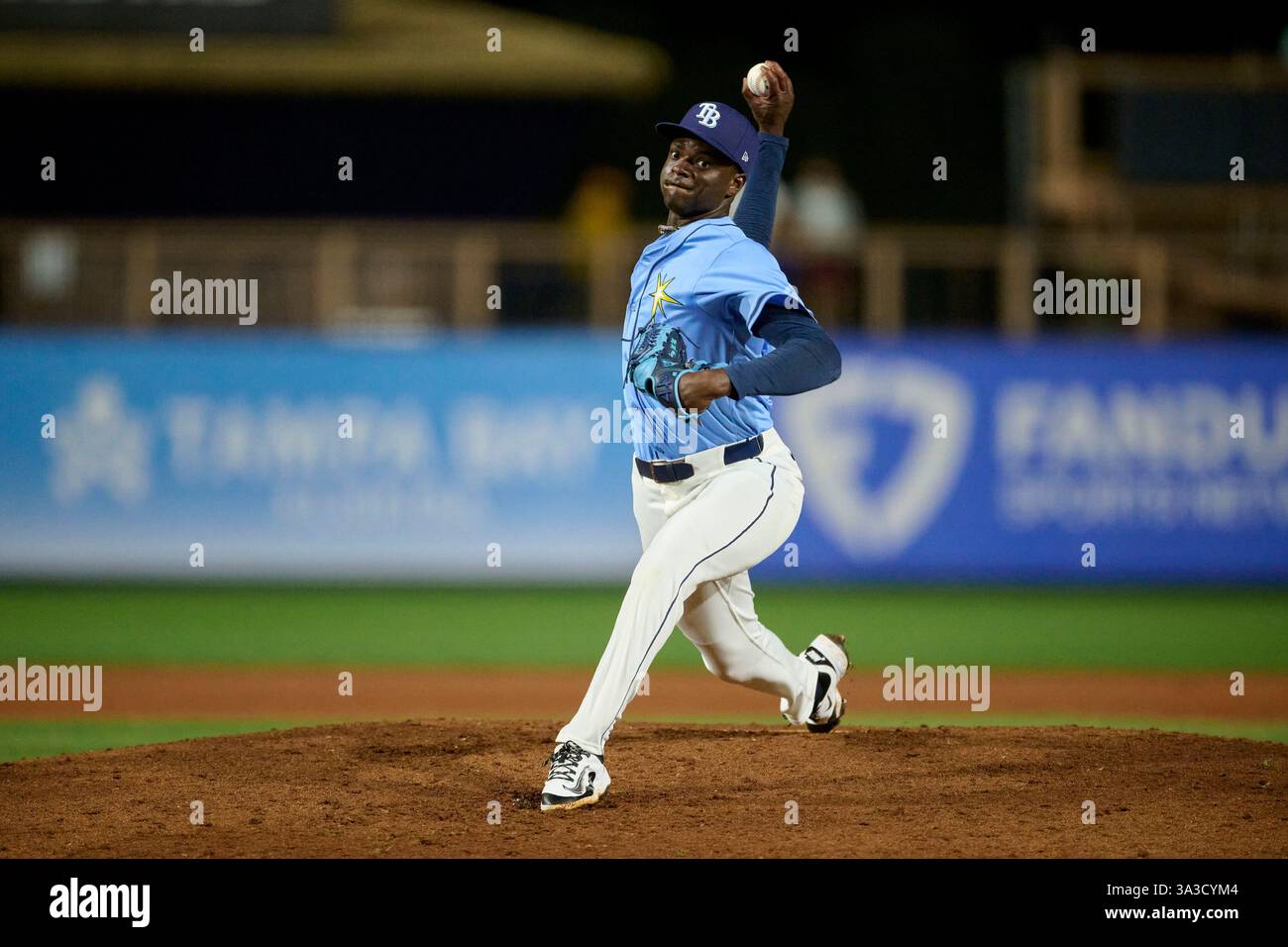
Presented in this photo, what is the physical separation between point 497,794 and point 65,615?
24.5 feet

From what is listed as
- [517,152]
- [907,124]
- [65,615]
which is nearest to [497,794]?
A: [65,615]

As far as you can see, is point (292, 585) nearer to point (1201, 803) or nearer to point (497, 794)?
point (497, 794)

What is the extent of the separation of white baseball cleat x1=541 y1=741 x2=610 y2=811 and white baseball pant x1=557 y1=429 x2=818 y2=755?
49mm

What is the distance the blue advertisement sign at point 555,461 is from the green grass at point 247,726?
4.95 m

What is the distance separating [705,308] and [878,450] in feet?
27.7

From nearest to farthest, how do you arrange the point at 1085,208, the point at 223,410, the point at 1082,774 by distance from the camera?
the point at 1082,774 → the point at 223,410 → the point at 1085,208

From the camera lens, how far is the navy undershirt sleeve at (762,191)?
6.46 m

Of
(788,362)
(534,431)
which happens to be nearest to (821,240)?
(534,431)

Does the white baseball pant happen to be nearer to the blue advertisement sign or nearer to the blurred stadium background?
the blurred stadium background

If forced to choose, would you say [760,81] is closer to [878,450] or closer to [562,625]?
[562,625]

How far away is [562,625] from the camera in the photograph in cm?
1268

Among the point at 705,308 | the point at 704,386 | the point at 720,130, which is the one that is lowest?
the point at 704,386

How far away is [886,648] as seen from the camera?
11.2 metres

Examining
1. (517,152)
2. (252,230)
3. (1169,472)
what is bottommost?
(1169,472)
